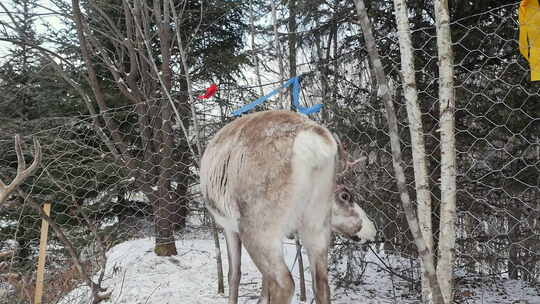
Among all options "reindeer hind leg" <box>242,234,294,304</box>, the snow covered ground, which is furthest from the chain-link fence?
"reindeer hind leg" <box>242,234,294,304</box>

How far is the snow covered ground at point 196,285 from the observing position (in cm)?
368

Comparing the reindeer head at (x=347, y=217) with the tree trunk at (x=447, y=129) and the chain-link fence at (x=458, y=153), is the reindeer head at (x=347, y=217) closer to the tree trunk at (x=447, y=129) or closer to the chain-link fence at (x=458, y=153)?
the tree trunk at (x=447, y=129)

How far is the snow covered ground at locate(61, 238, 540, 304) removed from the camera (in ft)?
12.1

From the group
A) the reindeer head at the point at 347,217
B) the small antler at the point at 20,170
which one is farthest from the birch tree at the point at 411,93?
the small antler at the point at 20,170

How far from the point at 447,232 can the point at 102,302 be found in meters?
3.13

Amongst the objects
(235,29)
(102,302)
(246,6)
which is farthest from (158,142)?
(235,29)

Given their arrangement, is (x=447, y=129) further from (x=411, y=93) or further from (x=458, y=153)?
(x=458, y=153)

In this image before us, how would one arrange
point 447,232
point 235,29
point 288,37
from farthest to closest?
point 235,29
point 288,37
point 447,232

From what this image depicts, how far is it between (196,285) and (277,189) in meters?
2.51

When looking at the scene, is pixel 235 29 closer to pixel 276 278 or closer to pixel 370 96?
pixel 370 96

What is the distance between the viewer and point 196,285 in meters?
3.97

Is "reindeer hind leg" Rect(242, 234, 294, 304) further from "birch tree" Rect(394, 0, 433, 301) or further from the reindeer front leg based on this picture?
"birch tree" Rect(394, 0, 433, 301)

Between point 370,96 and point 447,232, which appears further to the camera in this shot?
point 370,96

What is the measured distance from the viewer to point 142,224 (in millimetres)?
7359
